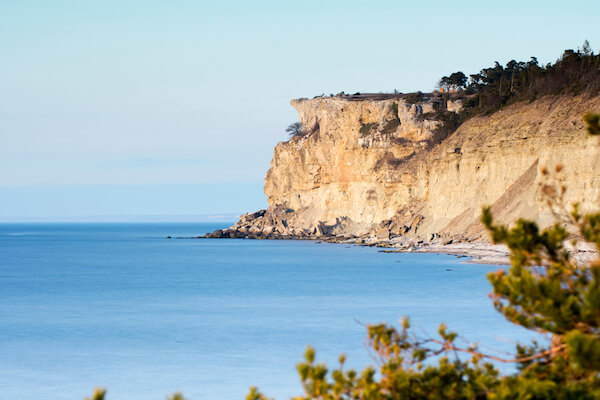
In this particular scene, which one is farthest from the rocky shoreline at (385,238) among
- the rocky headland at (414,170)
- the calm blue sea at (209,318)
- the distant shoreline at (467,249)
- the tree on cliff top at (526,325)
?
the tree on cliff top at (526,325)

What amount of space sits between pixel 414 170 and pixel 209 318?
46841 mm

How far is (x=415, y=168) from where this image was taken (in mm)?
73500

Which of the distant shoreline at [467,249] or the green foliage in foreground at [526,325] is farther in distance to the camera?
the distant shoreline at [467,249]

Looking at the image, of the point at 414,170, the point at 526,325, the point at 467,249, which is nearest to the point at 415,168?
the point at 414,170

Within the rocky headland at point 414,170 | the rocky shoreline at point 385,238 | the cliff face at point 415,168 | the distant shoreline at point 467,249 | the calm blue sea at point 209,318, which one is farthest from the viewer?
the rocky headland at point 414,170

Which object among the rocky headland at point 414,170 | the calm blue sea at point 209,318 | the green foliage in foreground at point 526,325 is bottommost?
the calm blue sea at point 209,318

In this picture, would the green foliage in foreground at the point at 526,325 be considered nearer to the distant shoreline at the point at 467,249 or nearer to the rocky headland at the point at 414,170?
the distant shoreline at the point at 467,249

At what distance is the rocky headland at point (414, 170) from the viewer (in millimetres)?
51031

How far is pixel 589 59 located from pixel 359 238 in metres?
28.8

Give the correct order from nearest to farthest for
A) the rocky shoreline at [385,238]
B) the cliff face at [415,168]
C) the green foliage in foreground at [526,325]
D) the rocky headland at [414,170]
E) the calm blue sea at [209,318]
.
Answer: the green foliage in foreground at [526,325] < the calm blue sea at [209,318] < the rocky shoreline at [385,238] < the cliff face at [415,168] < the rocky headland at [414,170]

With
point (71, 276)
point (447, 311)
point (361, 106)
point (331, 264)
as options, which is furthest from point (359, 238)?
point (447, 311)

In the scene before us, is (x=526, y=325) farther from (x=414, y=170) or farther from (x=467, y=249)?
(x=414, y=170)

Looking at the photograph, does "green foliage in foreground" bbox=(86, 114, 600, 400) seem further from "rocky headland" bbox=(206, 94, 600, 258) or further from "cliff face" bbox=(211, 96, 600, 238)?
"cliff face" bbox=(211, 96, 600, 238)

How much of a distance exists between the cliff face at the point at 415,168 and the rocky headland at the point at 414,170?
10cm
